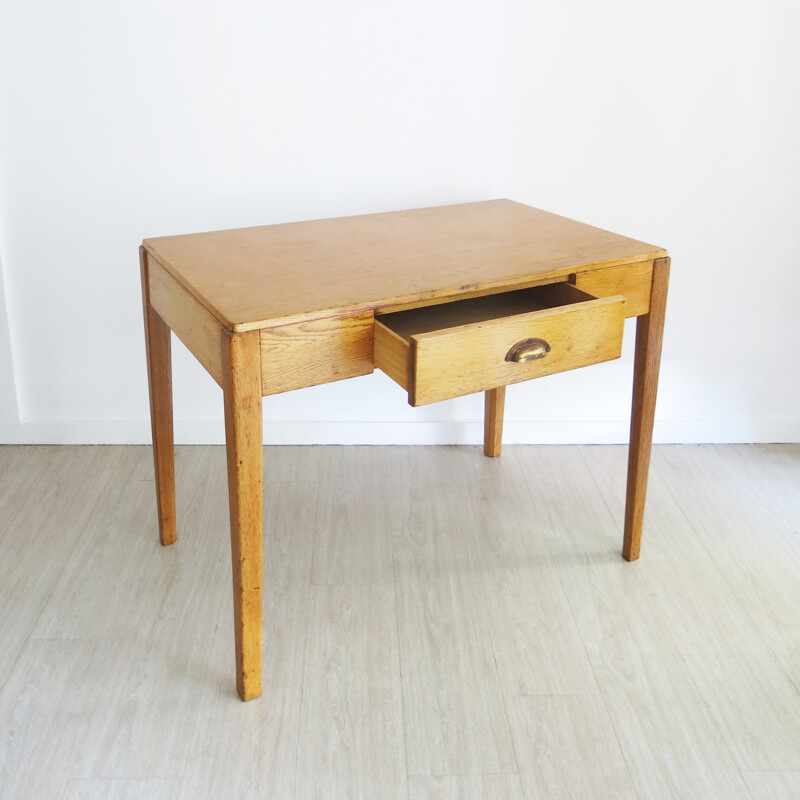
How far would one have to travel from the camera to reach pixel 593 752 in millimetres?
1337

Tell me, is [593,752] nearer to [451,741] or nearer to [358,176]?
[451,741]

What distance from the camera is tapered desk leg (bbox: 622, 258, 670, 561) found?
159cm

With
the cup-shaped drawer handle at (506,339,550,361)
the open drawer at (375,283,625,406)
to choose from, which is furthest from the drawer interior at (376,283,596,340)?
the cup-shaped drawer handle at (506,339,550,361)

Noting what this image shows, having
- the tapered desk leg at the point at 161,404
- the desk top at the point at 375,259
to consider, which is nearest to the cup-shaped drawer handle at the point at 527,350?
the desk top at the point at 375,259

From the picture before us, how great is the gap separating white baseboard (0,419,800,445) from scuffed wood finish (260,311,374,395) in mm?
893

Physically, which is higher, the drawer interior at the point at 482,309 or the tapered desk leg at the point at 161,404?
the drawer interior at the point at 482,309

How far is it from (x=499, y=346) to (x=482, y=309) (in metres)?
0.27

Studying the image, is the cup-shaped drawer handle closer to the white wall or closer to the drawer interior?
the drawer interior

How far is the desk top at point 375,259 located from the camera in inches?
51.4

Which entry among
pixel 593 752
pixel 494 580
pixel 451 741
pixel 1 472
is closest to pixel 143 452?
pixel 1 472

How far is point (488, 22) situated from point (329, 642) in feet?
4.18

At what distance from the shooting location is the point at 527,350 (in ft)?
4.40

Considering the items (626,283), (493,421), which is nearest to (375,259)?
(626,283)

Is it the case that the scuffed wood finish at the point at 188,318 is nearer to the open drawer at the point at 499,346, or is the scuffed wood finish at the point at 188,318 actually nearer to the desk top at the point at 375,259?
the desk top at the point at 375,259
